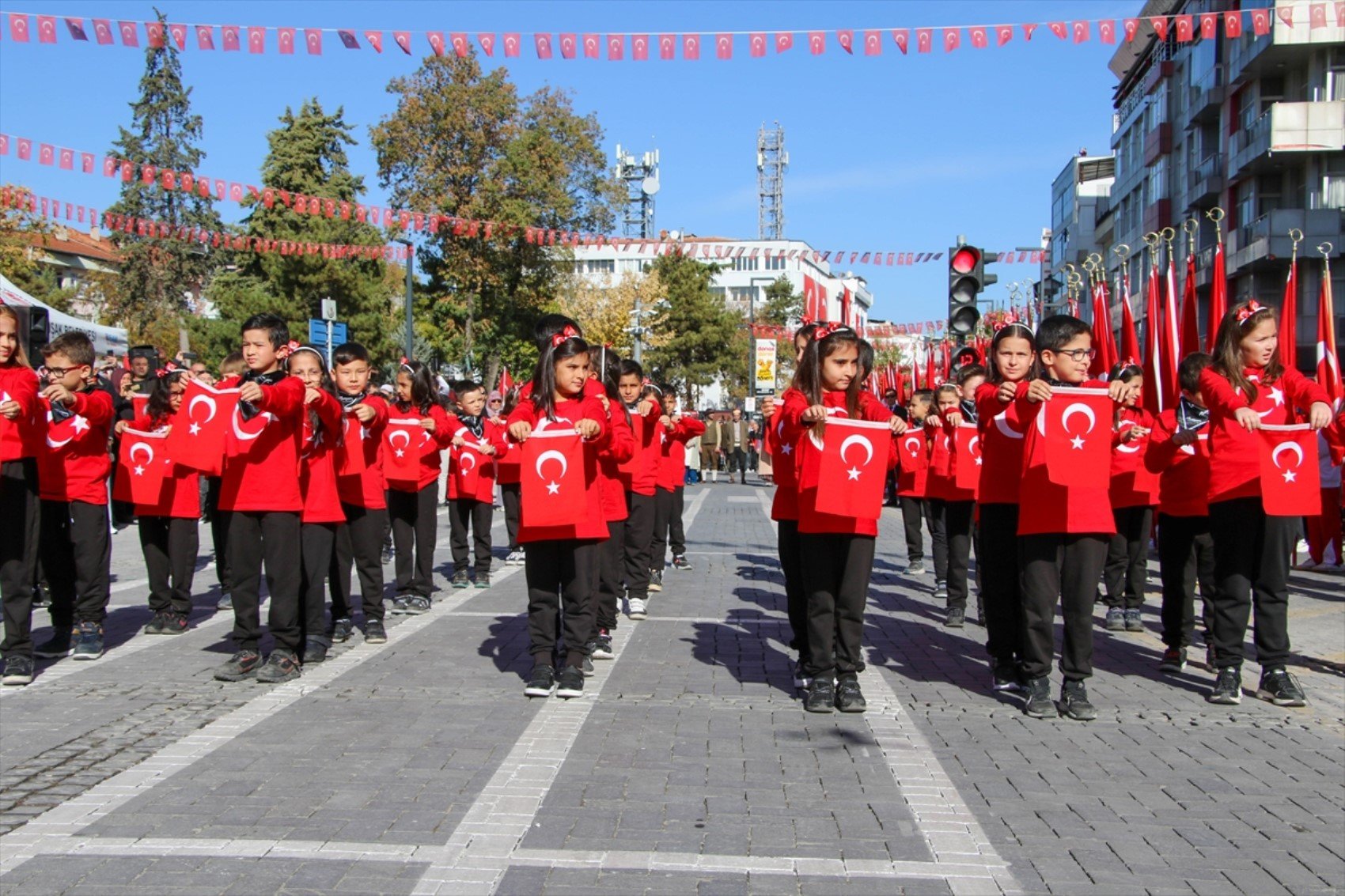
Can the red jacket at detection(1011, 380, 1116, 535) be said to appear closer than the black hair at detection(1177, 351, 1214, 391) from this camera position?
Yes

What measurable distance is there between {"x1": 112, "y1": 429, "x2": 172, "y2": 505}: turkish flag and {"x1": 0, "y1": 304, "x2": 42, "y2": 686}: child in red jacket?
166cm

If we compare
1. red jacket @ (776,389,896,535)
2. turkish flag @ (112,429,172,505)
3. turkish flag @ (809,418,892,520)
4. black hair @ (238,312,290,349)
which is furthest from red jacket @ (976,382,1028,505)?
turkish flag @ (112,429,172,505)

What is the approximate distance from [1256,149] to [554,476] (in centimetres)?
3950

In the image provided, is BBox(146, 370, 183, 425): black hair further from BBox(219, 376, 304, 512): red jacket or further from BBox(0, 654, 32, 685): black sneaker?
BBox(0, 654, 32, 685): black sneaker

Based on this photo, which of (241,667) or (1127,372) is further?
(1127,372)

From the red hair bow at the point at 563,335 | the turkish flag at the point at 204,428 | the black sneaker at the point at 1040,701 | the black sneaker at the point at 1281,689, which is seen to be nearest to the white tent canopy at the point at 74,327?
the turkish flag at the point at 204,428

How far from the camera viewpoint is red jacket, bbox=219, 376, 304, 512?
7.85 metres

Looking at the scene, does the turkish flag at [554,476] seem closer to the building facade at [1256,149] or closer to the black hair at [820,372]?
the black hair at [820,372]

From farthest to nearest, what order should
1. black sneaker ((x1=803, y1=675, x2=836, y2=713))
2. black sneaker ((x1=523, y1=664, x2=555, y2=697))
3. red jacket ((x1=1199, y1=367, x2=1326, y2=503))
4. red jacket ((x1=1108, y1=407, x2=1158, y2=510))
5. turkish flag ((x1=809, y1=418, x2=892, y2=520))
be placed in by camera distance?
red jacket ((x1=1108, y1=407, x2=1158, y2=510)) < red jacket ((x1=1199, y1=367, x2=1326, y2=503)) < black sneaker ((x1=523, y1=664, x2=555, y2=697)) < black sneaker ((x1=803, y1=675, x2=836, y2=713)) < turkish flag ((x1=809, y1=418, x2=892, y2=520))

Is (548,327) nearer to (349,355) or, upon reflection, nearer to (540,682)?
(349,355)

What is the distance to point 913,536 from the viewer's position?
15.0 metres

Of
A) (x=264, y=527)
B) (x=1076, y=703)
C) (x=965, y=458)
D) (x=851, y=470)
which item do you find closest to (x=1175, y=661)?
(x=1076, y=703)

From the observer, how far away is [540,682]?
291 inches

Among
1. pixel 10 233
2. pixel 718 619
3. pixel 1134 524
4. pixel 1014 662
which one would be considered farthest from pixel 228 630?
pixel 10 233
